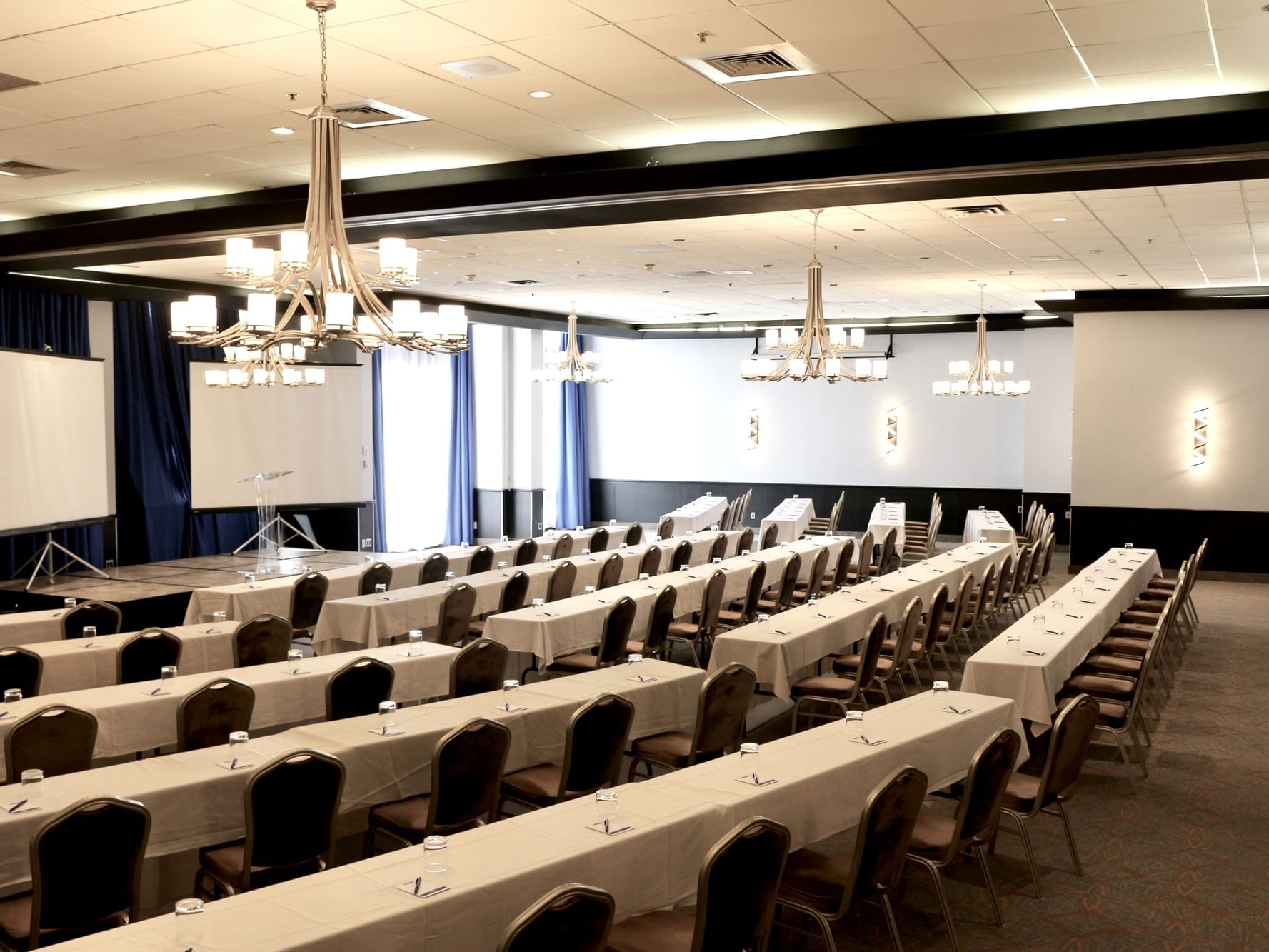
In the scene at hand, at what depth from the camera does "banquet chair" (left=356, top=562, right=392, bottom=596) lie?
10.5m

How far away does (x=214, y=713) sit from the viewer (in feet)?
18.9

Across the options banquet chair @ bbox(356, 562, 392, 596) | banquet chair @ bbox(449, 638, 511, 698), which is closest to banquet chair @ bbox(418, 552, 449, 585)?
banquet chair @ bbox(356, 562, 392, 596)

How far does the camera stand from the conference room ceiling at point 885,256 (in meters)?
9.74

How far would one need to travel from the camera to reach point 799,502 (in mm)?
18984

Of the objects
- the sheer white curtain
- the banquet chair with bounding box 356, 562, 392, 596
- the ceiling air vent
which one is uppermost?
the ceiling air vent

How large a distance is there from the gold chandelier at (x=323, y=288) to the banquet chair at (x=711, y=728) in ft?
7.85

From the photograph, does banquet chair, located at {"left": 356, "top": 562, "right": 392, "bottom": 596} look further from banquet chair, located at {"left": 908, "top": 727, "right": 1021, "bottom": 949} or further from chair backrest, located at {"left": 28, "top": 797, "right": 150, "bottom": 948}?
banquet chair, located at {"left": 908, "top": 727, "right": 1021, "bottom": 949}

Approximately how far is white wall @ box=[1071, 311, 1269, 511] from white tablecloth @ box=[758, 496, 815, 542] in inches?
157

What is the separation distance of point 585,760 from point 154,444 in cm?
1210

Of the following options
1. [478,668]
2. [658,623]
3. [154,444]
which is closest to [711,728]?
[478,668]

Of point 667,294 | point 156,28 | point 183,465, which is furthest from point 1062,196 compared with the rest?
point 183,465

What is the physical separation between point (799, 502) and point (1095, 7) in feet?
46.6

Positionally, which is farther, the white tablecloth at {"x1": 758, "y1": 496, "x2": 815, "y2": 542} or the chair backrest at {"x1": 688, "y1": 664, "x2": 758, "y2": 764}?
the white tablecloth at {"x1": 758, "y1": 496, "x2": 815, "y2": 542}

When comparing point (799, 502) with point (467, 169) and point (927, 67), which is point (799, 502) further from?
point (927, 67)
